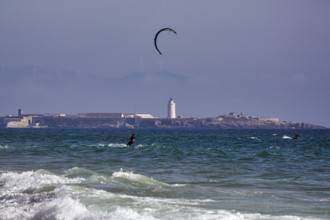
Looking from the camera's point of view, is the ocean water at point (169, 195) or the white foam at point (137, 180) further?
the white foam at point (137, 180)

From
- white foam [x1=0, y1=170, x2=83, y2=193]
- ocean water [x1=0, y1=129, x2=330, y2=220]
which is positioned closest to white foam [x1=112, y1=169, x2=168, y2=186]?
ocean water [x1=0, y1=129, x2=330, y2=220]

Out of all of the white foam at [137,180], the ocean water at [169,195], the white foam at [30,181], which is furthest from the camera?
the white foam at [137,180]

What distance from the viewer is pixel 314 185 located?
2412 centimetres

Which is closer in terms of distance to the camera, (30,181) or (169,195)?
(169,195)

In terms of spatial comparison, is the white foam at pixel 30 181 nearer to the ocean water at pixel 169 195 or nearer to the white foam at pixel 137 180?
the ocean water at pixel 169 195

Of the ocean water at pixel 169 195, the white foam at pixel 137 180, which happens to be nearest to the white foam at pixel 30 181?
the ocean water at pixel 169 195

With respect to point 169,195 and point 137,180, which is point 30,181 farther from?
point 169,195

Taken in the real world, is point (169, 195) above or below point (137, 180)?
below

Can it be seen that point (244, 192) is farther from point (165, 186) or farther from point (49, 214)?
point (49, 214)

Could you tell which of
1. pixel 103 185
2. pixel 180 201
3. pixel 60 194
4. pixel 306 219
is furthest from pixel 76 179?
pixel 306 219

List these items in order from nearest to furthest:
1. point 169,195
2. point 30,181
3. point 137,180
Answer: point 169,195 → point 30,181 → point 137,180

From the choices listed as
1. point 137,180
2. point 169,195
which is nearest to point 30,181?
point 137,180

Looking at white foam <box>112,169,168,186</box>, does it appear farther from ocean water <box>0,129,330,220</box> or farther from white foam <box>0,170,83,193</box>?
white foam <box>0,170,83,193</box>

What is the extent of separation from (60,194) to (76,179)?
15.9ft
